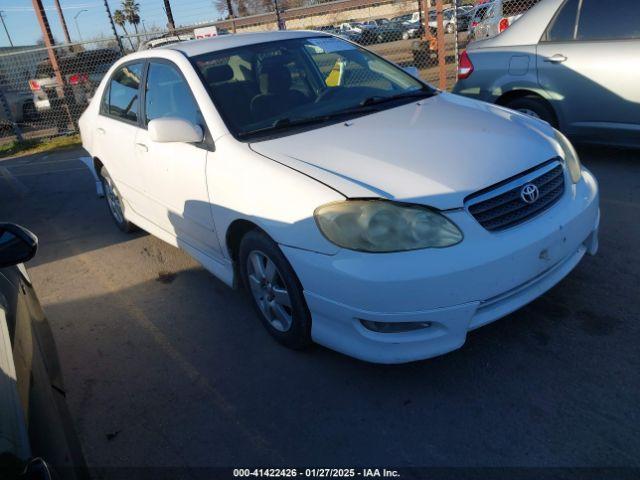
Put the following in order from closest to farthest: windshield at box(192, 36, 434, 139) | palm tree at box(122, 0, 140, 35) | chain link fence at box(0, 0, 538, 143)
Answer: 1. windshield at box(192, 36, 434, 139)
2. chain link fence at box(0, 0, 538, 143)
3. palm tree at box(122, 0, 140, 35)

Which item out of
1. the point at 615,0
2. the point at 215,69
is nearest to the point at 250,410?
the point at 215,69

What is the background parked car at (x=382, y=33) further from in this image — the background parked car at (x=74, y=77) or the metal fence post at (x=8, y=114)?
the metal fence post at (x=8, y=114)

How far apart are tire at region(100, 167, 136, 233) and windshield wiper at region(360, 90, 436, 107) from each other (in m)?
2.58

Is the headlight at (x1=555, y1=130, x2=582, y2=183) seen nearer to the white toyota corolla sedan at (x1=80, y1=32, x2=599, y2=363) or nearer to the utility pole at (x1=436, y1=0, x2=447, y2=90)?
the white toyota corolla sedan at (x1=80, y1=32, x2=599, y2=363)

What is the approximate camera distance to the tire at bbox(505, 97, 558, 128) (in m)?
5.18

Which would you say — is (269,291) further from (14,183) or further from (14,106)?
(14,106)

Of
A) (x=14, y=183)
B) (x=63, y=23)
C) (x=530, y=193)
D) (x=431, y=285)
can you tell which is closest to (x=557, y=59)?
(x=530, y=193)

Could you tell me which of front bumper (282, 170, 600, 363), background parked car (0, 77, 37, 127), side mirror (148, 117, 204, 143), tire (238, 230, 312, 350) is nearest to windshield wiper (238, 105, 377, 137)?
side mirror (148, 117, 204, 143)

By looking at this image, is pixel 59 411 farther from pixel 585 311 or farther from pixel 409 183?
pixel 585 311

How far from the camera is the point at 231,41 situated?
388 cm

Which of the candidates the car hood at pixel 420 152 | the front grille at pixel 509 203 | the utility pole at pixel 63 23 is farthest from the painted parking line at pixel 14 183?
the utility pole at pixel 63 23

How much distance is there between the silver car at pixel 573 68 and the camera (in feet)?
15.2

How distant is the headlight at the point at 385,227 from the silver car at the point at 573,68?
129 inches

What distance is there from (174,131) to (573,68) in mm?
3728
